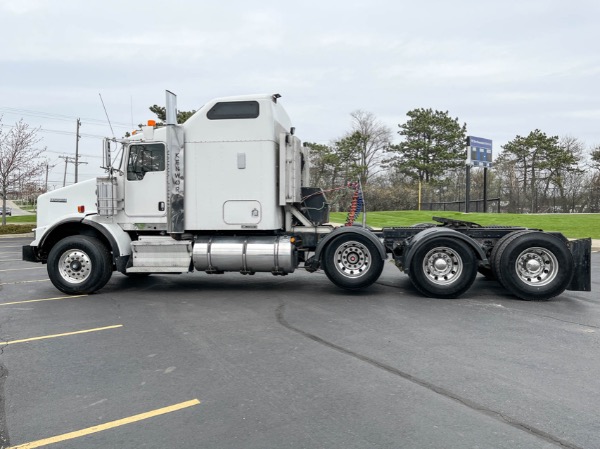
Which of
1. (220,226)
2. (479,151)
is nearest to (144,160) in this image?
(220,226)

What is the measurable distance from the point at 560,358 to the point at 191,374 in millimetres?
3852

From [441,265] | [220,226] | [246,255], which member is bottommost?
[441,265]

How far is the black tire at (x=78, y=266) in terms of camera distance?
8.22m

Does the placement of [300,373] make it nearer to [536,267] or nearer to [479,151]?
[536,267]

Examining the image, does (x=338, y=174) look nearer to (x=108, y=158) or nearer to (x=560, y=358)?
(x=108, y=158)

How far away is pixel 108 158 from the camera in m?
8.30

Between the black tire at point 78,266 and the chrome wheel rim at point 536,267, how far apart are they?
7438 mm

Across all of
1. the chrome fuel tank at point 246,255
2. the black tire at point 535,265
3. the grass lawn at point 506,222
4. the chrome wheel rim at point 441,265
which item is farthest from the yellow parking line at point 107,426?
the grass lawn at point 506,222

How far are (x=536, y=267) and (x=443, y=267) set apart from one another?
5.07 ft

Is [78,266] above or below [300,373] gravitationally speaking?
above

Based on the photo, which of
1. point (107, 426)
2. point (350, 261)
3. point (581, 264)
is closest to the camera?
Result: point (107, 426)

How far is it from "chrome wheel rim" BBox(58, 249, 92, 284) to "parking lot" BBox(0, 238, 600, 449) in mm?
→ 615

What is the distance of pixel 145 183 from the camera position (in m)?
8.59

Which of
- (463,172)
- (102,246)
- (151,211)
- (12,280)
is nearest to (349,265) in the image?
(151,211)
